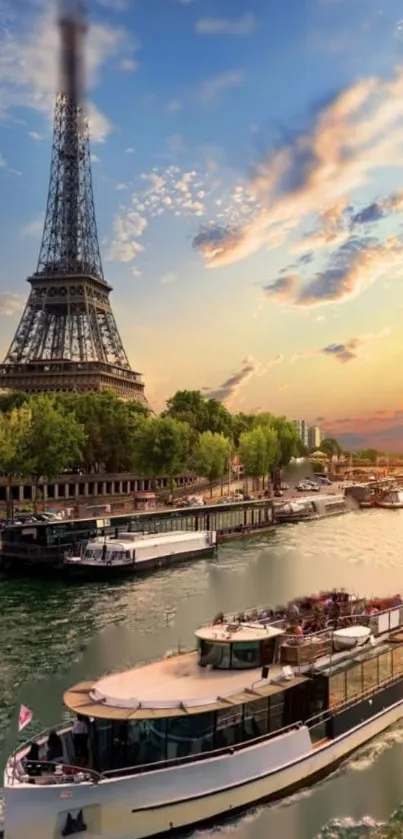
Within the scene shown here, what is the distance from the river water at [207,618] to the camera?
64.3 ft

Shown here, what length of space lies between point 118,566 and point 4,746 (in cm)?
2835

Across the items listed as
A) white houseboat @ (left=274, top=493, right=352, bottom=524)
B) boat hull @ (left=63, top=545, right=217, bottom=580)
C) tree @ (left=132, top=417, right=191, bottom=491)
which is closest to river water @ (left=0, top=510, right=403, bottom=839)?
boat hull @ (left=63, top=545, right=217, bottom=580)

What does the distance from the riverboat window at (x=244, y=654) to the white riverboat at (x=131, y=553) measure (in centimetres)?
3021

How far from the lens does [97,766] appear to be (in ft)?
58.9

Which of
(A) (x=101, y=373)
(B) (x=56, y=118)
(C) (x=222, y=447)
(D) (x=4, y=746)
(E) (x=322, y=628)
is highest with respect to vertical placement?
(B) (x=56, y=118)

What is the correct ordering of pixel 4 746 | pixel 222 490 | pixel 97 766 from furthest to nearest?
pixel 222 490
pixel 4 746
pixel 97 766

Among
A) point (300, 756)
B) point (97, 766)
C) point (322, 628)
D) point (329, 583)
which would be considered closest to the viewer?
point (97, 766)

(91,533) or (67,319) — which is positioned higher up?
(67,319)

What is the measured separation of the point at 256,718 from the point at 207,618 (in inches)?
734

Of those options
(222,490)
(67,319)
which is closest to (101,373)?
(67,319)

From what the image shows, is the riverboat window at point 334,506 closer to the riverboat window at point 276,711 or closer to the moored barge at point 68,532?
the moored barge at point 68,532

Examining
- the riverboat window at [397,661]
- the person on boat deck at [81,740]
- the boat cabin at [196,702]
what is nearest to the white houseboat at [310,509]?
the riverboat window at [397,661]

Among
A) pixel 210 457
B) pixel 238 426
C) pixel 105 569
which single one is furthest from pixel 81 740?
pixel 238 426

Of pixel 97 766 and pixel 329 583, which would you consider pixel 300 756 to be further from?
pixel 329 583
